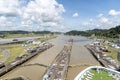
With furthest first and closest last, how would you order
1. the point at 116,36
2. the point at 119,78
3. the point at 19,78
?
1. the point at 116,36
2. the point at 19,78
3. the point at 119,78

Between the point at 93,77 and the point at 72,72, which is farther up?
the point at 93,77

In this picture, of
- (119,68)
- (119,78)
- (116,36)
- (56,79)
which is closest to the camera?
(119,78)

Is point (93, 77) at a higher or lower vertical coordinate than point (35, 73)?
higher

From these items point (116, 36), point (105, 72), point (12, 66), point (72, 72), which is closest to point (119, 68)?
point (72, 72)

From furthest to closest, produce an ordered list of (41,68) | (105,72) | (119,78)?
(41,68) → (105,72) → (119,78)

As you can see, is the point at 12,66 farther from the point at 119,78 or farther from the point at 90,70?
the point at 119,78

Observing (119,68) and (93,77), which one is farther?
(119,68)

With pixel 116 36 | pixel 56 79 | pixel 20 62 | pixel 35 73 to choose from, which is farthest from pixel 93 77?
pixel 116 36

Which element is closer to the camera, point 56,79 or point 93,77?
point 93,77

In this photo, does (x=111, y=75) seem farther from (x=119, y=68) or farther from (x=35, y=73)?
(x=35, y=73)
